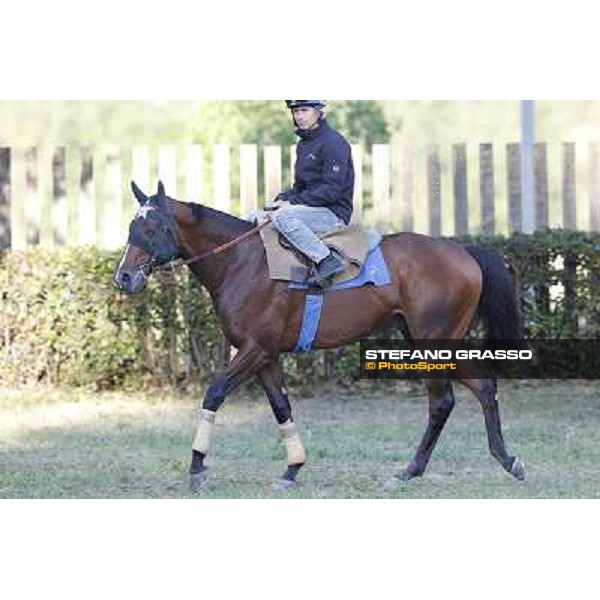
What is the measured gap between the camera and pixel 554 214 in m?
15.4

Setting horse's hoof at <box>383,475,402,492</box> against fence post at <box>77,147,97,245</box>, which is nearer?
horse's hoof at <box>383,475,402,492</box>

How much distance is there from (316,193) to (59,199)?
18.3 feet

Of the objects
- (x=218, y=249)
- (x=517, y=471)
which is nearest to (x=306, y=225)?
(x=218, y=249)

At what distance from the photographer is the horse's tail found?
909 centimetres

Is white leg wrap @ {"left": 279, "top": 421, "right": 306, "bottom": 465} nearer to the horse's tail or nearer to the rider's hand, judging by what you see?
the rider's hand

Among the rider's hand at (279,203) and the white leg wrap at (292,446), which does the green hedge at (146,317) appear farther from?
the white leg wrap at (292,446)

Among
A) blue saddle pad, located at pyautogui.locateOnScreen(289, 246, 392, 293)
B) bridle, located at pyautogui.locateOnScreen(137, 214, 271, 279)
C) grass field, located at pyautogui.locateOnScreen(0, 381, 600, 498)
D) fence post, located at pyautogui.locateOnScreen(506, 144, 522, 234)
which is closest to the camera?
grass field, located at pyautogui.locateOnScreen(0, 381, 600, 498)

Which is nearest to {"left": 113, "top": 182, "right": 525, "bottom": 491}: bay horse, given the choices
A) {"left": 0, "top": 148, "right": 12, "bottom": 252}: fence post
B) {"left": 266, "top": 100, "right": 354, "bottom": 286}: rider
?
{"left": 266, "top": 100, "right": 354, "bottom": 286}: rider

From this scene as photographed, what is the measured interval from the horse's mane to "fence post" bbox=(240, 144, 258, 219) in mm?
4550

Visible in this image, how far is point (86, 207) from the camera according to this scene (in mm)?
13695

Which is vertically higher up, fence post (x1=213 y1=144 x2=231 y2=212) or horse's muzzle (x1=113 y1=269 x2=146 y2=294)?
fence post (x1=213 y1=144 x2=231 y2=212)

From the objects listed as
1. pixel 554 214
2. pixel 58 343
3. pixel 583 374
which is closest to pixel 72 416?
pixel 58 343

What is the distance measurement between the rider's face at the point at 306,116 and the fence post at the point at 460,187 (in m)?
4.97

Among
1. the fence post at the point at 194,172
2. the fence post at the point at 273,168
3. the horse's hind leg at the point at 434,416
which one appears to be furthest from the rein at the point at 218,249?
the fence post at the point at 194,172
